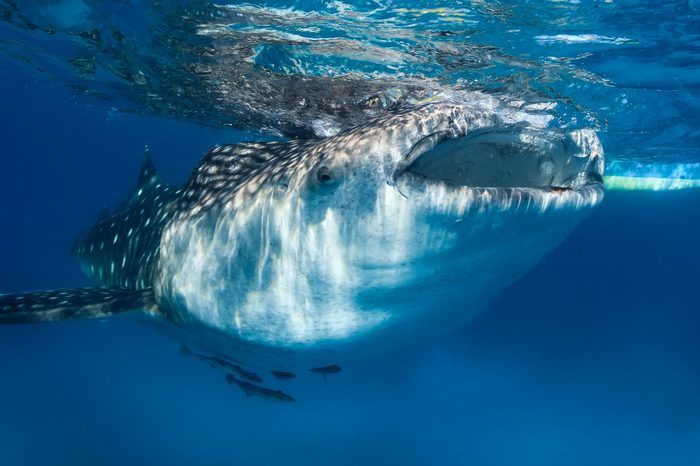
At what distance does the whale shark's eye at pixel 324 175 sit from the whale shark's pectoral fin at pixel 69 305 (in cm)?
233

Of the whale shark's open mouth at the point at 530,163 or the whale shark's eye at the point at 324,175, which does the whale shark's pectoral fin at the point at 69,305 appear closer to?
the whale shark's eye at the point at 324,175

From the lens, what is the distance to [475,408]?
1016 inches

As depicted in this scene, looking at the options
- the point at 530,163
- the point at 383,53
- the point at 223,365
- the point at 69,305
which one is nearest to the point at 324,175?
the point at 530,163

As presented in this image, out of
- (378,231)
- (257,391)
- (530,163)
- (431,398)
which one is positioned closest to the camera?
(378,231)

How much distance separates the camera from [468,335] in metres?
28.1

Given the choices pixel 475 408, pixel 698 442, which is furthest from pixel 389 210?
pixel 698 442

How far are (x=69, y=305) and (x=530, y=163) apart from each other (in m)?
3.83

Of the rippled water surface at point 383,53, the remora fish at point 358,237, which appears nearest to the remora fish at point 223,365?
the remora fish at point 358,237

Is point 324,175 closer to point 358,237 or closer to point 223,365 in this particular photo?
point 358,237

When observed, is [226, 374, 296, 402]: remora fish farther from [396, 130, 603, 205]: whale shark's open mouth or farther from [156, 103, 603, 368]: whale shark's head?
[396, 130, 603, 205]: whale shark's open mouth

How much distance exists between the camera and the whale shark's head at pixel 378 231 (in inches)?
102

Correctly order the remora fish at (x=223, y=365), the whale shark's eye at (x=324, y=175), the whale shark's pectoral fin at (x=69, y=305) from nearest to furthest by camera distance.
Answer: the whale shark's eye at (x=324, y=175) → the whale shark's pectoral fin at (x=69, y=305) → the remora fish at (x=223, y=365)

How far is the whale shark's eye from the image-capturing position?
2.72m

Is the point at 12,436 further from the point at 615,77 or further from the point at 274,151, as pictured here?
the point at 615,77
